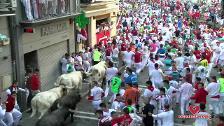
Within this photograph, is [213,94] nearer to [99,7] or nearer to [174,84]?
[174,84]

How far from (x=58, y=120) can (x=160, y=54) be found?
935 cm

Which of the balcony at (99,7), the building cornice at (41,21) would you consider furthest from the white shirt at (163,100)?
the balcony at (99,7)

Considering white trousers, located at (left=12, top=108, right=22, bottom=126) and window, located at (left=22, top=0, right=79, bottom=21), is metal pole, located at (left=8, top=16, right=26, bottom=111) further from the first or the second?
white trousers, located at (left=12, top=108, right=22, bottom=126)

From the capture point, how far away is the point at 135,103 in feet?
48.8

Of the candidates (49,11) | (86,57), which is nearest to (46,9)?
(49,11)

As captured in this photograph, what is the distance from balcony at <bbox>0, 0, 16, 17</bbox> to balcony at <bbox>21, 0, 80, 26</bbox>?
1.17 meters

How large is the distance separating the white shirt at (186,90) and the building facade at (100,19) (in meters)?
12.3

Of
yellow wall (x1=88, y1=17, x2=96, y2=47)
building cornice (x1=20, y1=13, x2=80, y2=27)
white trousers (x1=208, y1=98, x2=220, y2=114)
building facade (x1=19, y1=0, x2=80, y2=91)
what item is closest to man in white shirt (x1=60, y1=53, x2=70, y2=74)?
building facade (x1=19, y1=0, x2=80, y2=91)

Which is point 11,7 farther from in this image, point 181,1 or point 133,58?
point 181,1

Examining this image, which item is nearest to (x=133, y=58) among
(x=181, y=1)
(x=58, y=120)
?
(x=58, y=120)

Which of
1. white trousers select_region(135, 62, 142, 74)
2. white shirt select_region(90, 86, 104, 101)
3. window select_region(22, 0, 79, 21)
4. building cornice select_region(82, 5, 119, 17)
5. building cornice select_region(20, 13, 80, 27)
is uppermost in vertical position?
window select_region(22, 0, 79, 21)

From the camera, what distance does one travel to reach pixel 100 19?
31234 mm

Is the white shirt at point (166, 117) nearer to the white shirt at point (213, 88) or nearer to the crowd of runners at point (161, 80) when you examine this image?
the crowd of runners at point (161, 80)

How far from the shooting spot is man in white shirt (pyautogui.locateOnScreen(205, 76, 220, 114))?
50.4 feet
